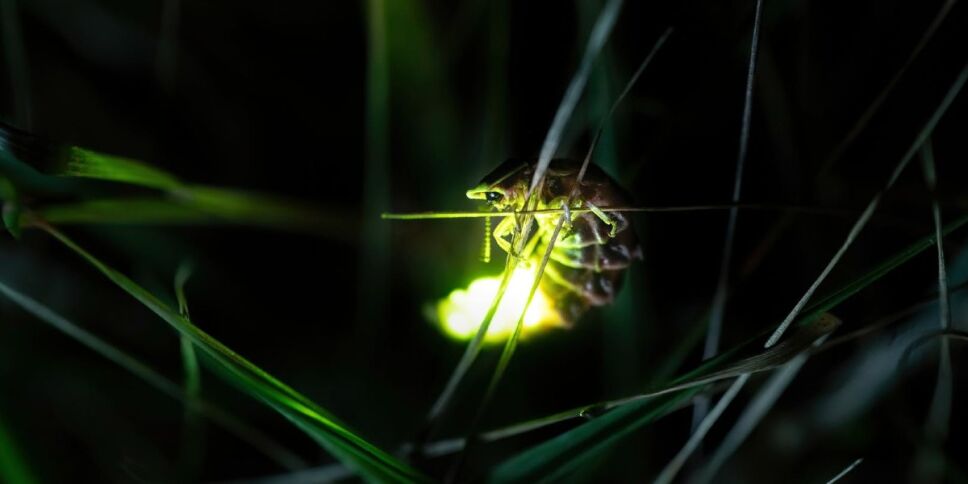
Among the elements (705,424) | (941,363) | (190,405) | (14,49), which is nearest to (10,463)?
(190,405)

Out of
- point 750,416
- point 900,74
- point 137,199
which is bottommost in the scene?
point 750,416

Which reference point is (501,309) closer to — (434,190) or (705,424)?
(705,424)

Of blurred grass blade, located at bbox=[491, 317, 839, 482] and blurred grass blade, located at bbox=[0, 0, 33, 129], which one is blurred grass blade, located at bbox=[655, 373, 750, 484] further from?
blurred grass blade, located at bbox=[0, 0, 33, 129]

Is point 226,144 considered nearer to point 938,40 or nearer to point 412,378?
point 412,378

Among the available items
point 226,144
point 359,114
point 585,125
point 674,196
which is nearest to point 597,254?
point 585,125

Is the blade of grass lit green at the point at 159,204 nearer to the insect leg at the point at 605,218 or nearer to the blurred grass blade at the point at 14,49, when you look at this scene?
the blurred grass blade at the point at 14,49

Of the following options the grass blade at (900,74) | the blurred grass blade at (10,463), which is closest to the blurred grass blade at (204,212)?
the blurred grass blade at (10,463)

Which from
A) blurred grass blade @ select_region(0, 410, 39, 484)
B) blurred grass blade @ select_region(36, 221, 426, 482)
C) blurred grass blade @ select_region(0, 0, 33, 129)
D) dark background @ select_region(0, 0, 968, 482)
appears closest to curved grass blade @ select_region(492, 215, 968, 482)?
blurred grass blade @ select_region(36, 221, 426, 482)
